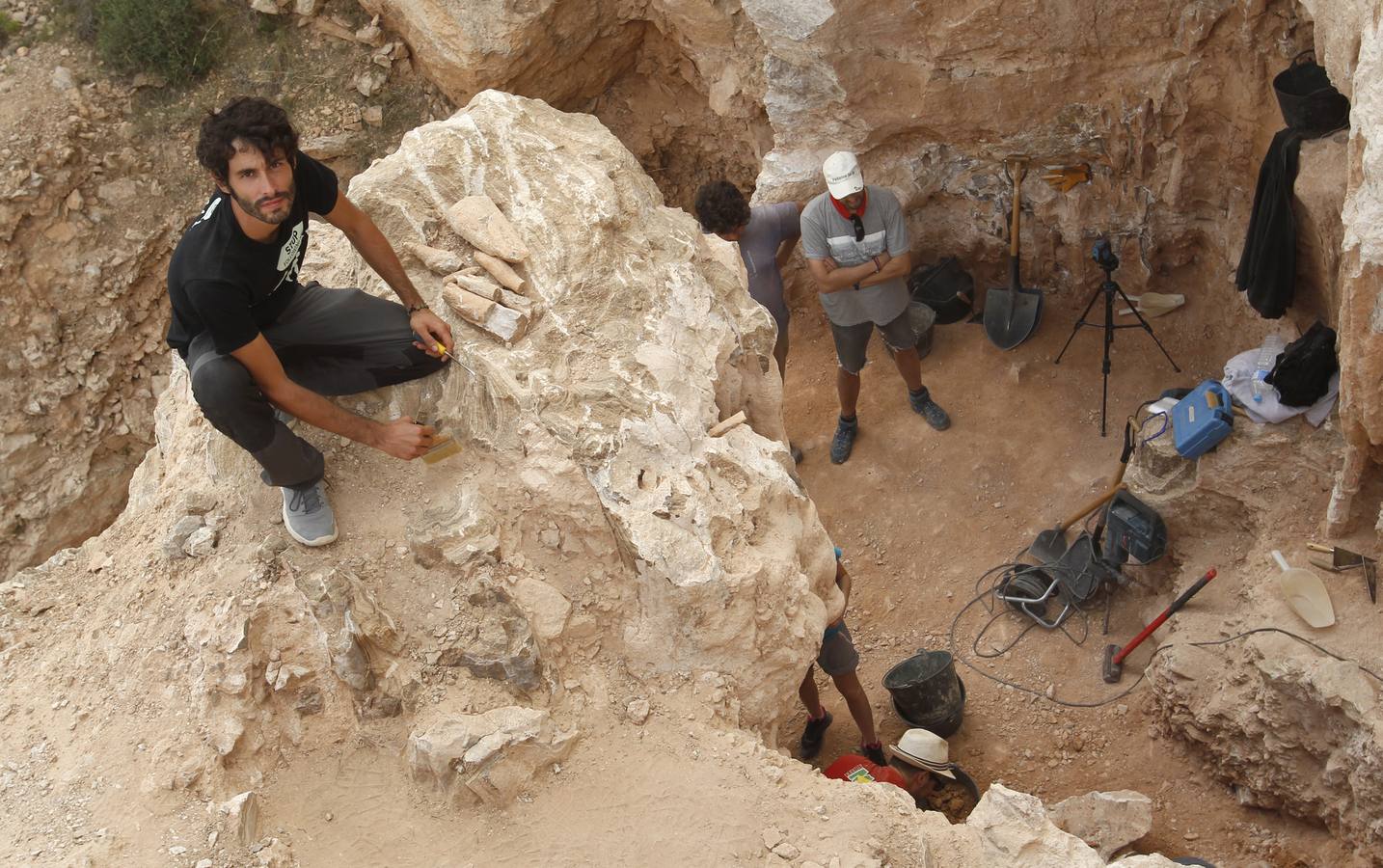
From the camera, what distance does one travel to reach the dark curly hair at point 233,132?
3.20m

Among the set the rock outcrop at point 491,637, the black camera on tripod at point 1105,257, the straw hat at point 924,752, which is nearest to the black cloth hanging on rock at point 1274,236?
the black camera on tripod at point 1105,257

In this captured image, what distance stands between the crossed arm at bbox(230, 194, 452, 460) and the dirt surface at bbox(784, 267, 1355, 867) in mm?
2665

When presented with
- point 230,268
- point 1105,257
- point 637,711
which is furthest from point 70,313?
point 1105,257

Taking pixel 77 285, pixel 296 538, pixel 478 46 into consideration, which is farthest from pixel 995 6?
pixel 77 285

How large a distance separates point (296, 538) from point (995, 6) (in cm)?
466

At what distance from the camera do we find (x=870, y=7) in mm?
6195

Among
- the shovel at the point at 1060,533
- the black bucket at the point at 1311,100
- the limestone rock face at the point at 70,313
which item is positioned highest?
the black bucket at the point at 1311,100

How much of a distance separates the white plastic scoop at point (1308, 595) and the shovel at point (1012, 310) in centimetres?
273

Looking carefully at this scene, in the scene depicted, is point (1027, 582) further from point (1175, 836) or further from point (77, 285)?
point (77, 285)

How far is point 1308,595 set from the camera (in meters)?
4.69

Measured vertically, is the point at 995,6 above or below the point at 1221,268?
above

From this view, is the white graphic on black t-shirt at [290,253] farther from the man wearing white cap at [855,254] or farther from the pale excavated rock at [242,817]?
the man wearing white cap at [855,254]

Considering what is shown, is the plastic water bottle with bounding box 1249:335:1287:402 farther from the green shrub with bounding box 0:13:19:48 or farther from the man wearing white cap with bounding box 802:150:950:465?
the green shrub with bounding box 0:13:19:48

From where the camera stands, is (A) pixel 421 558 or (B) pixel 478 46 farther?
(B) pixel 478 46
